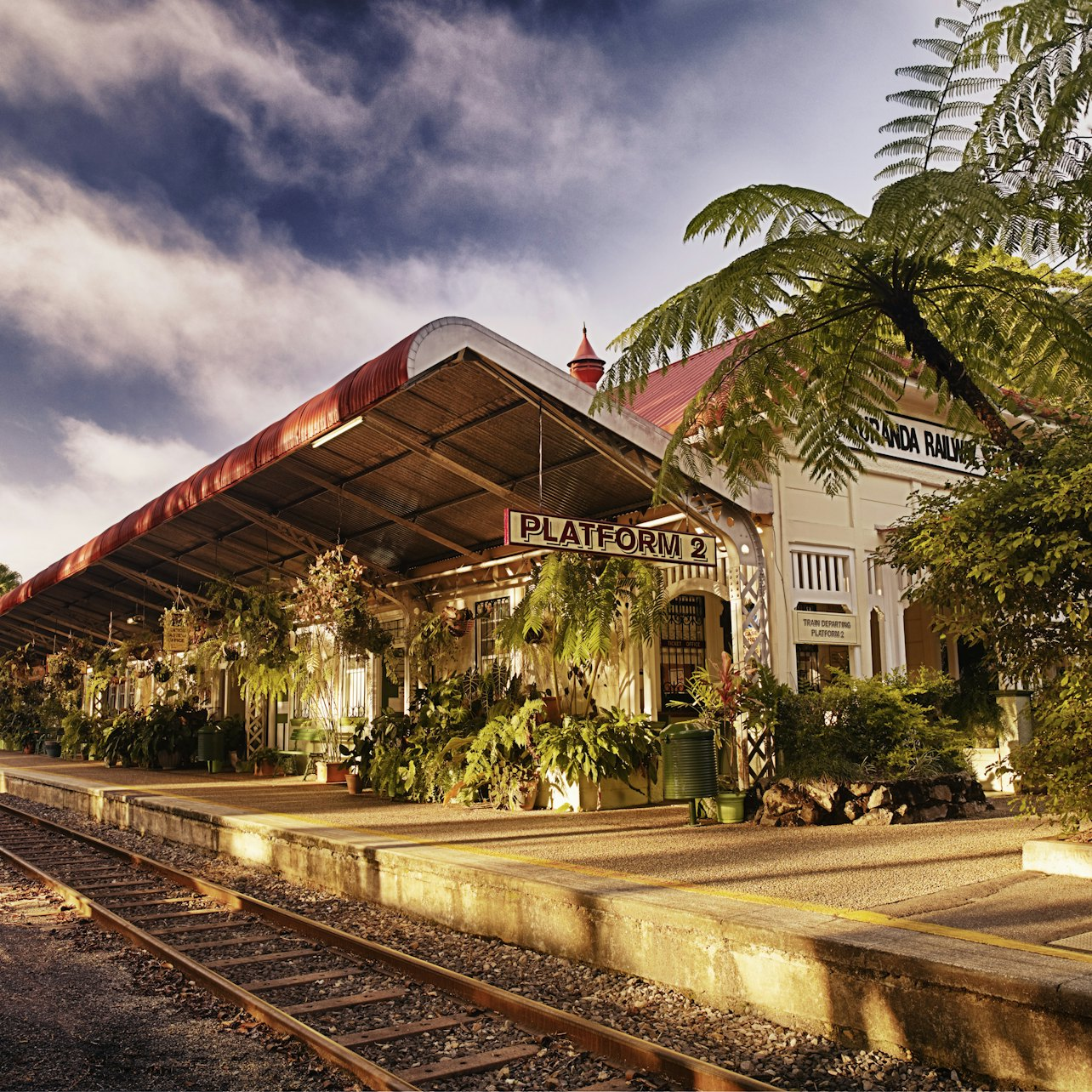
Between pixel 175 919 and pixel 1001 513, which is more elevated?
pixel 1001 513

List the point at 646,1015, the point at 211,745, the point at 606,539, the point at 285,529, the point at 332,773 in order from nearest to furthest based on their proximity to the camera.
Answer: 1. the point at 646,1015
2. the point at 606,539
3. the point at 285,529
4. the point at 332,773
5. the point at 211,745

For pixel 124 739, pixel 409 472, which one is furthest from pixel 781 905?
pixel 124 739

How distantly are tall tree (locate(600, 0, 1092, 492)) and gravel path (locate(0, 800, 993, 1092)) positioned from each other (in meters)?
3.97

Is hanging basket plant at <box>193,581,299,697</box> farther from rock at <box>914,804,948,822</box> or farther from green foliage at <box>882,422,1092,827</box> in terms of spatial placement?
green foliage at <box>882,422,1092,827</box>

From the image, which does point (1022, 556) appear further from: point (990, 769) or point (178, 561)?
point (178, 561)

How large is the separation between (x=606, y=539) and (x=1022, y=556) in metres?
4.45

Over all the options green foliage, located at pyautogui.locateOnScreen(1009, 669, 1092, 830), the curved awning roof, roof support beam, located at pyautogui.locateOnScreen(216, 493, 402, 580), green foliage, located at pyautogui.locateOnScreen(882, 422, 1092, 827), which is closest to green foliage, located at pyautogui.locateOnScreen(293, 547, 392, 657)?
roof support beam, located at pyautogui.locateOnScreen(216, 493, 402, 580)

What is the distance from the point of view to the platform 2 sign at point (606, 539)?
31.6ft

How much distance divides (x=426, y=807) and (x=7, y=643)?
26595 millimetres

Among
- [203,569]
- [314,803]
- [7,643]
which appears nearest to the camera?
[314,803]

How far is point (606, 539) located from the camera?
33.8ft

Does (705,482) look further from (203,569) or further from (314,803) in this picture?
(203,569)

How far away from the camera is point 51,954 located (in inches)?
280

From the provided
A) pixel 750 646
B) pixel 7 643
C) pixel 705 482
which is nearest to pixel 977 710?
pixel 750 646
